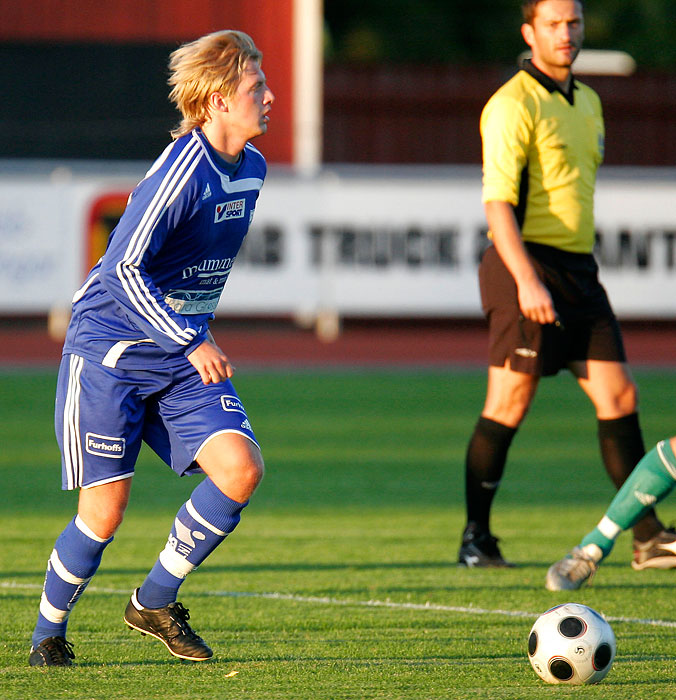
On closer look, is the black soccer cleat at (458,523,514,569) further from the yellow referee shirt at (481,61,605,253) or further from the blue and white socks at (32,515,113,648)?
the blue and white socks at (32,515,113,648)

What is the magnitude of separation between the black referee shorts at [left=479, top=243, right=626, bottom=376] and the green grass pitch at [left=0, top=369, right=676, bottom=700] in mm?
963

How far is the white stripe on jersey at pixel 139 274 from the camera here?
4.29 m

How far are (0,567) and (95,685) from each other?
216cm

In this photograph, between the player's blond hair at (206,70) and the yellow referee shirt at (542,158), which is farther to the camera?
the yellow referee shirt at (542,158)

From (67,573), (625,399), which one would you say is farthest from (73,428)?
(625,399)

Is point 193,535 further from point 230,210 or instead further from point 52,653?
point 230,210

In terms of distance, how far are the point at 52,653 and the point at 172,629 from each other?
0.39 metres

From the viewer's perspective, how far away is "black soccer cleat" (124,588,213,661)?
14.8 ft

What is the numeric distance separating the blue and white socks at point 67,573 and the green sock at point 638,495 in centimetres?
222

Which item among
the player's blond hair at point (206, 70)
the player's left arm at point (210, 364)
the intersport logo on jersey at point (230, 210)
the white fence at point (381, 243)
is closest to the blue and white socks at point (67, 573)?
the player's left arm at point (210, 364)

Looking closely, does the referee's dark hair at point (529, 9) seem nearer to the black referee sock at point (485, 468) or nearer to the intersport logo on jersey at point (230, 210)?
the black referee sock at point (485, 468)

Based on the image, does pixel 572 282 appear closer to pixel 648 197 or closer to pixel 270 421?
pixel 270 421

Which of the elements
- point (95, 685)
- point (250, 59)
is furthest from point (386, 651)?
point (250, 59)

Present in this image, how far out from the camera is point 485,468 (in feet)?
20.7
